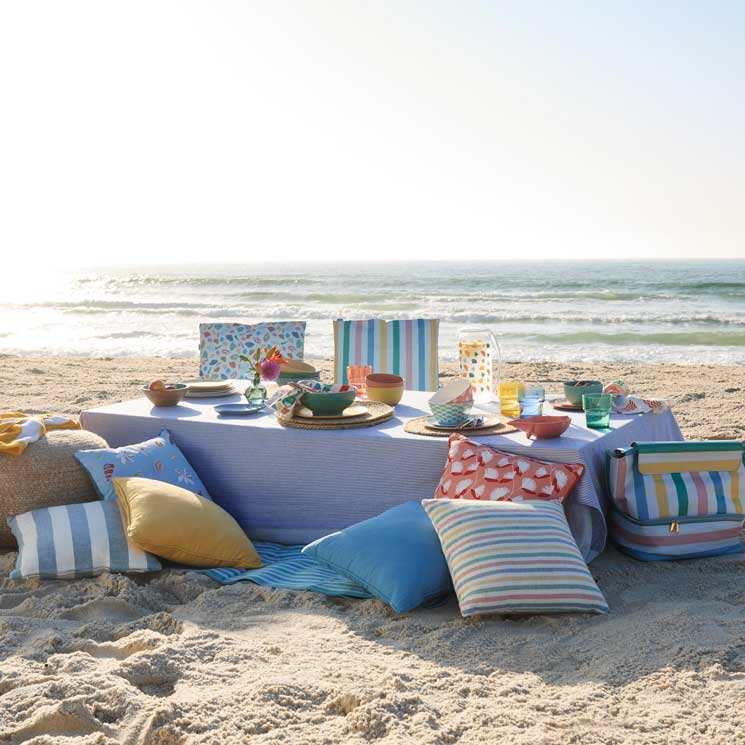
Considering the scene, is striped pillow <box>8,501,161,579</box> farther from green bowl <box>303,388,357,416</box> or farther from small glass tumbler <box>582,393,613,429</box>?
small glass tumbler <box>582,393,613,429</box>

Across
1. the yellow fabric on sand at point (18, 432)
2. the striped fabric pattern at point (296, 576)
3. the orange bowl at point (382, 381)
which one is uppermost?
the orange bowl at point (382, 381)

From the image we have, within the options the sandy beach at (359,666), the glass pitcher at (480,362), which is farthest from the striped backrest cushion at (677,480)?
the glass pitcher at (480,362)

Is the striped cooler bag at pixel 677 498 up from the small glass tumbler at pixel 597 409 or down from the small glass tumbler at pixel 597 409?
down

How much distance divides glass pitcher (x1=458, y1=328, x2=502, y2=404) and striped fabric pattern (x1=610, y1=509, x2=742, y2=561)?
78 centimetres

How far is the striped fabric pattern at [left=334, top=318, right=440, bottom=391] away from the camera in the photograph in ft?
13.5

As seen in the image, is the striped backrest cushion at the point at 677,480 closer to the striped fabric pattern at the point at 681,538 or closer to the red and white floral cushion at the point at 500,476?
the striped fabric pattern at the point at 681,538

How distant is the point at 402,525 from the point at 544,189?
107 ft

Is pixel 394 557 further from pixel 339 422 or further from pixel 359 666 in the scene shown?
pixel 339 422

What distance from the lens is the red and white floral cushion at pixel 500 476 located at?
8.00 ft

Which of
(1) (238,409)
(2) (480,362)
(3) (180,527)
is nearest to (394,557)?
(3) (180,527)

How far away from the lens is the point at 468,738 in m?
1.58

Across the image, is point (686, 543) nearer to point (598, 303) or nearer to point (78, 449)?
point (78, 449)

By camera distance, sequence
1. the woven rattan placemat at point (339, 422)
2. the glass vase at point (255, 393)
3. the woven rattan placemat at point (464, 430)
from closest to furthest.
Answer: the woven rattan placemat at point (464, 430) → the woven rattan placemat at point (339, 422) → the glass vase at point (255, 393)

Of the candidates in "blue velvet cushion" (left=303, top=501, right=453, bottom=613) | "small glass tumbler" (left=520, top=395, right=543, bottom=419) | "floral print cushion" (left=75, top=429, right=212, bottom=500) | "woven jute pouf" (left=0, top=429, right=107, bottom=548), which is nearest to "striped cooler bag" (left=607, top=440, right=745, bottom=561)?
"small glass tumbler" (left=520, top=395, right=543, bottom=419)
